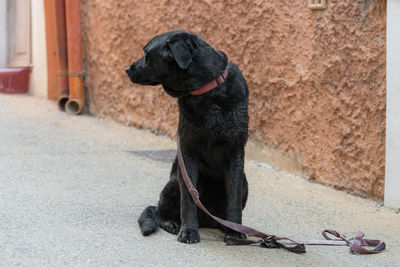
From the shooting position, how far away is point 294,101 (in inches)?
203

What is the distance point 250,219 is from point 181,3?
3004 millimetres

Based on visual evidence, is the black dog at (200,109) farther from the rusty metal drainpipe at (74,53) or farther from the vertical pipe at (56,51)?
the vertical pipe at (56,51)

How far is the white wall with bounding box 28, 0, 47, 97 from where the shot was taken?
8508 millimetres

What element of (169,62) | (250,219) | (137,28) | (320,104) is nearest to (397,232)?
(250,219)

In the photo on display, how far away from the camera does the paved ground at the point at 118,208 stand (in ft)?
10.4

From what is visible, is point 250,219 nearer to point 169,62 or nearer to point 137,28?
point 169,62

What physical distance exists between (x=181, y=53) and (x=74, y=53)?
4.50 metres

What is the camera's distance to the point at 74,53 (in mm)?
7473

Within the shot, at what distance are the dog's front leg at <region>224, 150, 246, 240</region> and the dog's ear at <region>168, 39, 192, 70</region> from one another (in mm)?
617

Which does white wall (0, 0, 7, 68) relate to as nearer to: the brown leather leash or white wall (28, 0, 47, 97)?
white wall (28, 0, 47, 97)

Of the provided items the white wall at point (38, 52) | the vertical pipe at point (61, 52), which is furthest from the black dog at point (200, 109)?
the white wall at point (38, 52)

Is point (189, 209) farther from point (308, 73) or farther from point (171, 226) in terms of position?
point (308, 73)

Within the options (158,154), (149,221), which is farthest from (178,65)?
(158,154)

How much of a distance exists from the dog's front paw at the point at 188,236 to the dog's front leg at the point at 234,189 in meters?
0.18
